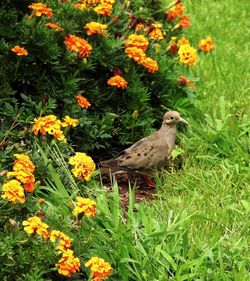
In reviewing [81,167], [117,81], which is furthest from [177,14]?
[81,167]

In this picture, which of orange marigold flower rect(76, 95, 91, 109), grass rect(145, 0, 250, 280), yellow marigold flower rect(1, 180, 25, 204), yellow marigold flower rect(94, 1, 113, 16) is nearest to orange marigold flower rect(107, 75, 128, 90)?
orange marigold flower rect(76, 95, 91, 109)

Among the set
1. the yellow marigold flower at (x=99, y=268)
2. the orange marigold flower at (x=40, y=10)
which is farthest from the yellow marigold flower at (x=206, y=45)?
→ the yellow marigold flower at (x=99, y=268)

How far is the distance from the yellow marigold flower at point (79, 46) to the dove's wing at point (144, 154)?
705 mm

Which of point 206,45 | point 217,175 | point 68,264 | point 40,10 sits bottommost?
point 217,175

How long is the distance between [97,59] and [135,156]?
0.78 metres

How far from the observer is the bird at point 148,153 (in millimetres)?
5621

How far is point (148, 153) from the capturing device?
565 cm

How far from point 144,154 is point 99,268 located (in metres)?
1.69

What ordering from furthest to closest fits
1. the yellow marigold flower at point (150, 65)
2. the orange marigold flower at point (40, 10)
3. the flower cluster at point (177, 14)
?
the flower cluster at point (177, 14) < the yellow marigold flower at point (150, 65) < the orange marigold flower at point (40, 10)

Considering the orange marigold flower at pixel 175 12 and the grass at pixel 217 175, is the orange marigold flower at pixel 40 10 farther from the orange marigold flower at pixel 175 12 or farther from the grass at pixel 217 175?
the orange marigold flower at pixel 175 12

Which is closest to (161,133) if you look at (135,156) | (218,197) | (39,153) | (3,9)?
(135,156)

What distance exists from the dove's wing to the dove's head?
0.15 m

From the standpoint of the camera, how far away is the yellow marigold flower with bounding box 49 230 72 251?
13.6 feet

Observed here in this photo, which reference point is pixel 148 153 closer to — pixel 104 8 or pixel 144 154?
pixel 144 154
